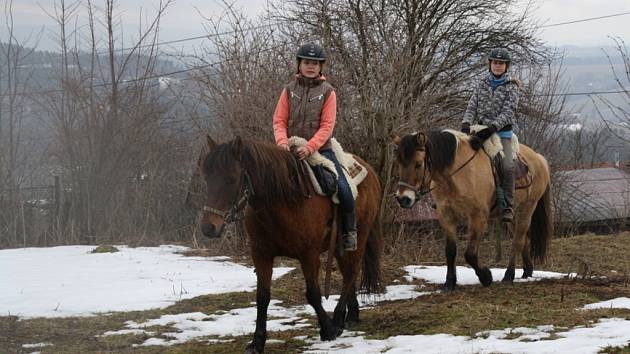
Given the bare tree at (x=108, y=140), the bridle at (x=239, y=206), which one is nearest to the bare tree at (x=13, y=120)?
the bare tree at (x=108, y=140)

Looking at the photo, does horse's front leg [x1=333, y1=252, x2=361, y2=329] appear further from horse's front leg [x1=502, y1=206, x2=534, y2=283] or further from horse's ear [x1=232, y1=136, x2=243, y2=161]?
horse's front leg [x1=502, y1=206, x2=534, y2=283]

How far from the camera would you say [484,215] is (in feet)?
29.7

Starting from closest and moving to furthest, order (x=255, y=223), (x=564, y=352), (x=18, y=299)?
(x=564, y=352), (x=255, y=223), (x=18, y=299)

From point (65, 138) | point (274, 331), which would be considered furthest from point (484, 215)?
point (65, 138)

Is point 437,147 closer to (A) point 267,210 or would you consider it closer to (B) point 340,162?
(B) point 340,162

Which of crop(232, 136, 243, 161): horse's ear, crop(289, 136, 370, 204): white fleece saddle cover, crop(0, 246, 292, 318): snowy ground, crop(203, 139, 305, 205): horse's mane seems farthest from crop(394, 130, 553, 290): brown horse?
crop(232, 136, 243, 161): horse's ear

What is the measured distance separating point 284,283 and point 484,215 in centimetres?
265

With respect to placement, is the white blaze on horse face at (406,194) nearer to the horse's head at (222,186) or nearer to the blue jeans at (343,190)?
the blue jeans at (343,190)

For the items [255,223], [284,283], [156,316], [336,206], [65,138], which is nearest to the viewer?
[255,223]

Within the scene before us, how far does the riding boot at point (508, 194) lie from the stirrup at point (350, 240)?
319cm

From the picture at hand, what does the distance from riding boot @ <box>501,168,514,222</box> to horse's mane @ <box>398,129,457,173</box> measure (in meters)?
0.88

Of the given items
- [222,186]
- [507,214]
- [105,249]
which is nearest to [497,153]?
[507,214]

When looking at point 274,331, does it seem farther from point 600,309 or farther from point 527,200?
point 527,200

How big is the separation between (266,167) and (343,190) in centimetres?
91
